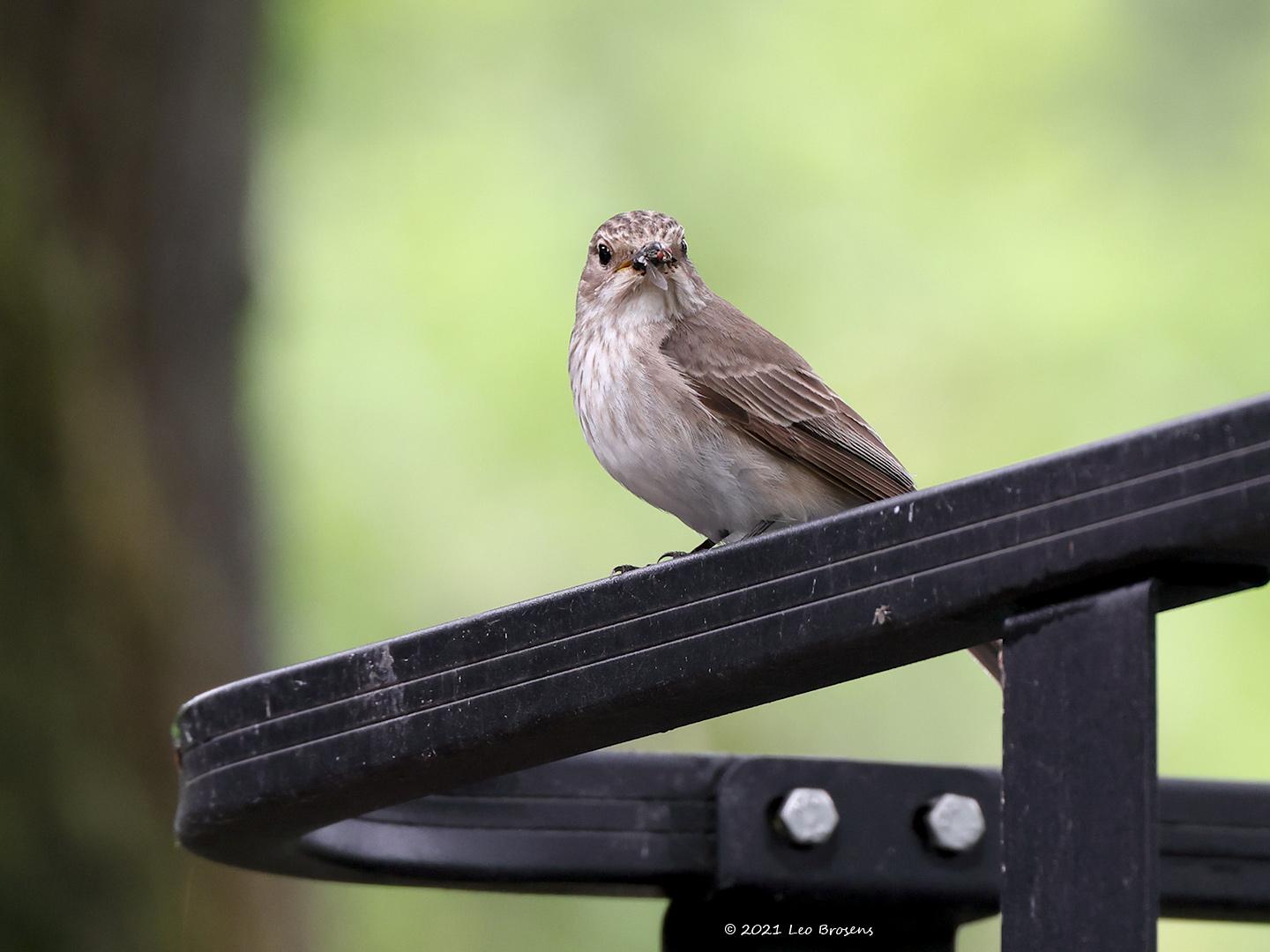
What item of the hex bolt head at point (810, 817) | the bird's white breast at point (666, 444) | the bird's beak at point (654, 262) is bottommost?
the hex bolt head at point (810, 817)

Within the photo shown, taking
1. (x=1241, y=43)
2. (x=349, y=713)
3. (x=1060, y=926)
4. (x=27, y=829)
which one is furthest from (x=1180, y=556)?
(x=1241, y=43)

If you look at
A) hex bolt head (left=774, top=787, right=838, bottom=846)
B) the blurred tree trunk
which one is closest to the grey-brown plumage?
hex bolt head (left=774, top=787, right=838, bottom=846)

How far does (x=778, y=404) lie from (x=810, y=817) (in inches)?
71.9

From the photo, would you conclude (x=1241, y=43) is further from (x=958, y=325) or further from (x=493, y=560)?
(x=493, y=560)

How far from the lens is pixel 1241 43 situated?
930 cm

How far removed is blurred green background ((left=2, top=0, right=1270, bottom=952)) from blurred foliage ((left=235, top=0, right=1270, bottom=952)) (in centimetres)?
2

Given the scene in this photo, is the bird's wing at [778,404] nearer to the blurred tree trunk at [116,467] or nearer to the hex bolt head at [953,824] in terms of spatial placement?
the hex bolt head at [953,824]

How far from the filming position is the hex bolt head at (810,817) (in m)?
2.26

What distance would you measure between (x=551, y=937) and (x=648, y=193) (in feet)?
13.2

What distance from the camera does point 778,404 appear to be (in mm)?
3986

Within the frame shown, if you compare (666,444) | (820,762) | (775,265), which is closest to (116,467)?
(666,444)

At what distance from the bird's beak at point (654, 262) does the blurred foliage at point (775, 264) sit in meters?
4.79

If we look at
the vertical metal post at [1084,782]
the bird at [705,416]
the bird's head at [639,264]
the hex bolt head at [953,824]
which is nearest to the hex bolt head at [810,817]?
the hex bolt head at [953,824]

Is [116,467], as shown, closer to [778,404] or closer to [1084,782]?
[778,404]
